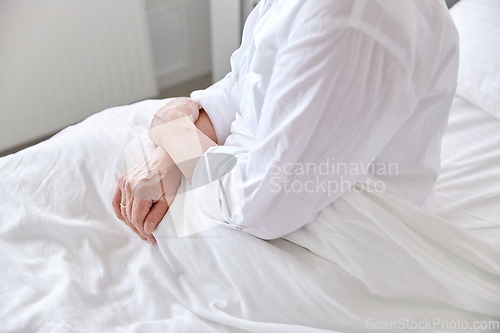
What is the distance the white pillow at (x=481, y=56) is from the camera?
42.4 inches

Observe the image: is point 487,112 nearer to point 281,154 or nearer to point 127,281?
point 281,154

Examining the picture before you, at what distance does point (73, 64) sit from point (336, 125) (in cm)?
155

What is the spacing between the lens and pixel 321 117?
1.76ft

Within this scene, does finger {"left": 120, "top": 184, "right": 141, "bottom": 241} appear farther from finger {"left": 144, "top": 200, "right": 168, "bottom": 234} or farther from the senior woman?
the senior woman

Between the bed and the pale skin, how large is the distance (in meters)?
0.03

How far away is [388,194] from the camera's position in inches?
26.8

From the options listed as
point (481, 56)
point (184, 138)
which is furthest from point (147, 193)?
point (481, 56)

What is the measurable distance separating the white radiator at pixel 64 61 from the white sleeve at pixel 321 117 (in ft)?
4.56

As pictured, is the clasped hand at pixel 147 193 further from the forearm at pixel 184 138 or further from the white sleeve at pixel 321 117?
the white sleeve at pixel 321 117

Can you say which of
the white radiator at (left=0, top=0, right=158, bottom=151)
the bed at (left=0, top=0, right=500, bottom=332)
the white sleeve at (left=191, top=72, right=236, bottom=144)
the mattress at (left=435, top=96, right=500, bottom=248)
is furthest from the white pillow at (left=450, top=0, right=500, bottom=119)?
the white radiator at (left=0, top=0, right=158, bottom=151)

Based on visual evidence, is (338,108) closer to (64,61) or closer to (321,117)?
(321,117)

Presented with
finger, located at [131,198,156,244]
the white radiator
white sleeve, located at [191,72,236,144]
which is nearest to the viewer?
finger, located at [131,198,156,244]

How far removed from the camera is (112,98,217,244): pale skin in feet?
2.61

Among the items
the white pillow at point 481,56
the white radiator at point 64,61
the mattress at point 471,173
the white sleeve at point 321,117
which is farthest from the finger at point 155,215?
the white radiator at point 64,61
